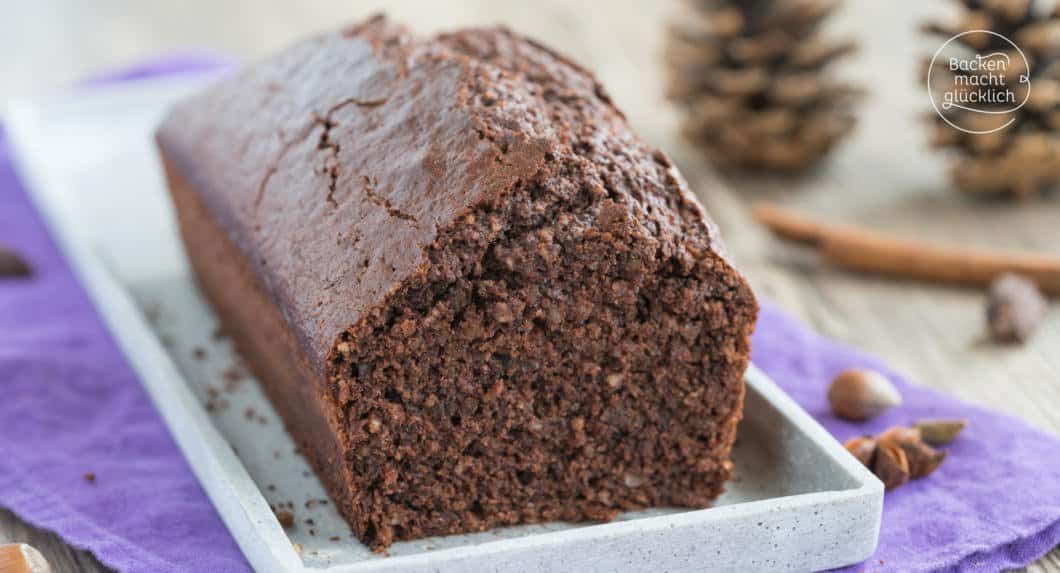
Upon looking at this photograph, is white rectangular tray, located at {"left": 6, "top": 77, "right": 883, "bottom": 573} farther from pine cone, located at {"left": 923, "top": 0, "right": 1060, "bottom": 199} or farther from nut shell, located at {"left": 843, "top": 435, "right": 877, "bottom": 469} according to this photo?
pine cone, located at {"left": 923, "top": 0, "right": 1060, "bottom": 199}

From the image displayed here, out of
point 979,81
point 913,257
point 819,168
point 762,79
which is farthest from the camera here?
point 819,168

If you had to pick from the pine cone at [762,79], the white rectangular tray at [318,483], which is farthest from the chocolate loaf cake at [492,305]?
the pine cone at [762,79]

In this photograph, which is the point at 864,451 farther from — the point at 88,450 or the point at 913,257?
the point at 88,450

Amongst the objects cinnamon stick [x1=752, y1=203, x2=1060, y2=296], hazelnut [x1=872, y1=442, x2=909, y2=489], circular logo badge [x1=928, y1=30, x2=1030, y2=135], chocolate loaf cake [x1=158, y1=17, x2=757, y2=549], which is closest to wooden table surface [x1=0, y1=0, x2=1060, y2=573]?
cinnamon stick [x1=752, y1=203, x2=1060, y2=296]

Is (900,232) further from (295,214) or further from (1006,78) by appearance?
(295,214)

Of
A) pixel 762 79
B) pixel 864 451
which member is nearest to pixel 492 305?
pixel 864 451

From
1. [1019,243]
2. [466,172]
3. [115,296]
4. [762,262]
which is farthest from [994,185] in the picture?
[115,296]
